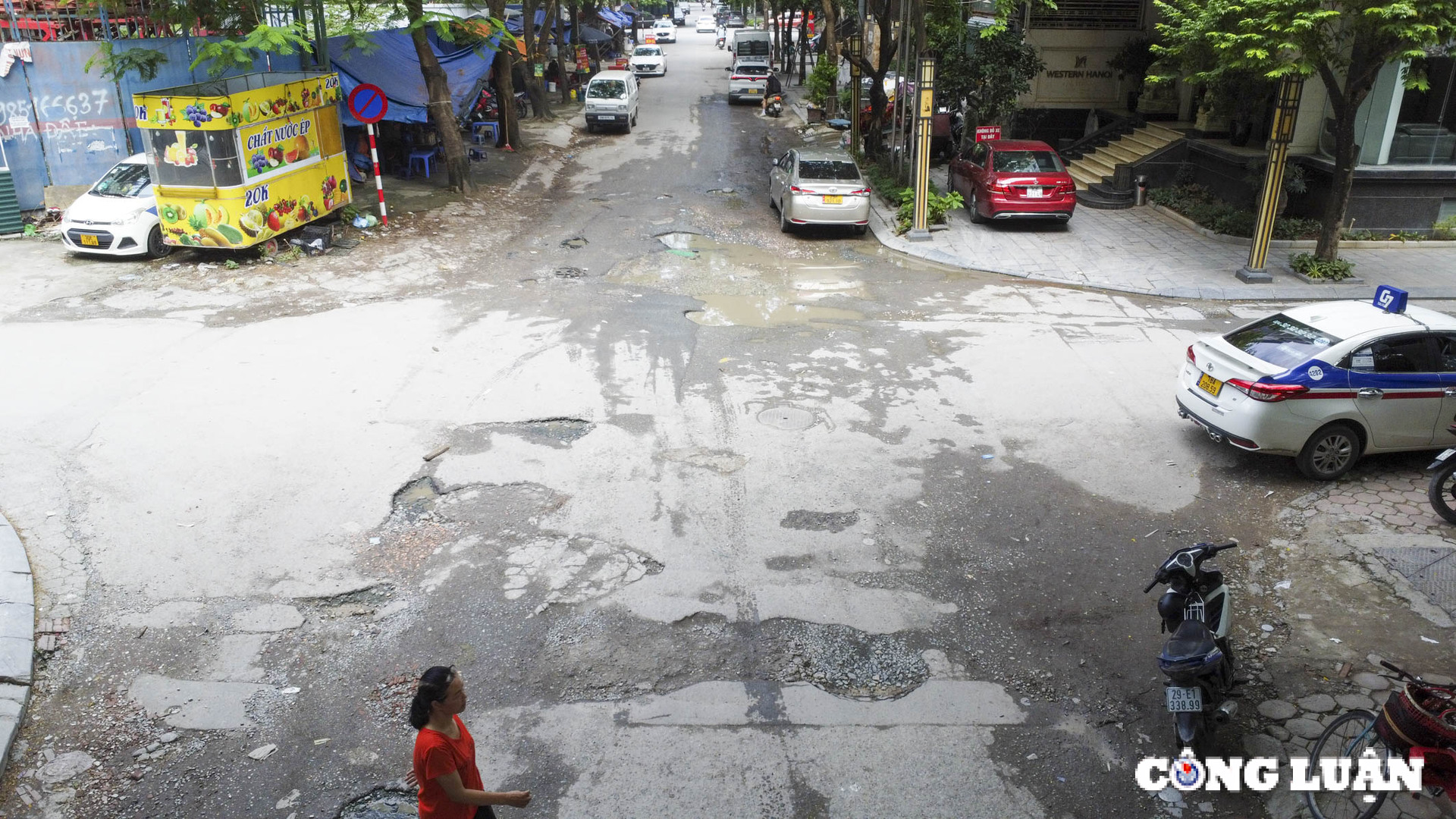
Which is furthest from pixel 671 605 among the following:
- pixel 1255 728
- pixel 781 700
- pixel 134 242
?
pixel 134 242

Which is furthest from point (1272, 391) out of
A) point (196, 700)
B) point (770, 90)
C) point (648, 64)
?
point (648, 64)

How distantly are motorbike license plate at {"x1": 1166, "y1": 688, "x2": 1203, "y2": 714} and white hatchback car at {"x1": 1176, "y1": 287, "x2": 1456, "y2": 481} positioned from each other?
4.19 meters

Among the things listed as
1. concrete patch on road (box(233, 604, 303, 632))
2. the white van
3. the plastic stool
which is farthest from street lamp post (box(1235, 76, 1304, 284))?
the white van

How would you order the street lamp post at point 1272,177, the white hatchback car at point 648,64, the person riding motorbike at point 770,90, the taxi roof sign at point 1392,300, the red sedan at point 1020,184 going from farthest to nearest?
the white hatchback car at point 648,64
the person riding motorbike at point 770,90
the red sedan at point 1020,184
the street lamp post at point 1272,177
the taxi roof sign at point 1392,300

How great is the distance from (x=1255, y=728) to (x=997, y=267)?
12037 millimetres

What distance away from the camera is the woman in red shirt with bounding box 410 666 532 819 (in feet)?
13.5

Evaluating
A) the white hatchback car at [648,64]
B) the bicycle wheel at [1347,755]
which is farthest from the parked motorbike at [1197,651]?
the white hatchback car at [648,64]

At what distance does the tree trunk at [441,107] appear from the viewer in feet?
63.5

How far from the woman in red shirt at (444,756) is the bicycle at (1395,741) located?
14.3 ft

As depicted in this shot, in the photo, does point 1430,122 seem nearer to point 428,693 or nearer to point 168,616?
point 428,693

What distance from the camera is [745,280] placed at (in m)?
16.0

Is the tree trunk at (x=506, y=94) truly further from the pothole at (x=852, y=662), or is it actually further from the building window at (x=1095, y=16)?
the pothole at (x=852, y=662)

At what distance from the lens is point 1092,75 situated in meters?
26.6

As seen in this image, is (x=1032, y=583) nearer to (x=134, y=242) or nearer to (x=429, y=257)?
(x=429, y=257)
